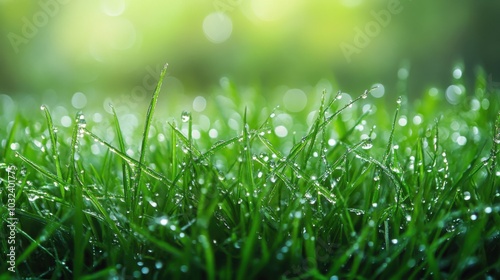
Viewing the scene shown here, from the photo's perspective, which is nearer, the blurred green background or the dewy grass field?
the dewy grass field

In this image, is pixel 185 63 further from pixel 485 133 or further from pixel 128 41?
pixel 485 133

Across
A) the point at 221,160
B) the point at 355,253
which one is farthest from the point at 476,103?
the point at 355,253

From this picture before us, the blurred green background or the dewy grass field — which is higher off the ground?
the blurred green background

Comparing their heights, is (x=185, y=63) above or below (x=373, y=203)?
above

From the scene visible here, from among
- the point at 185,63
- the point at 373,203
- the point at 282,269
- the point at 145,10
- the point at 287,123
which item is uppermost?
the point at 145,10

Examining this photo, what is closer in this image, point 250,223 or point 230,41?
point 250,223

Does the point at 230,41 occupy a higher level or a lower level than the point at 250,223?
higher

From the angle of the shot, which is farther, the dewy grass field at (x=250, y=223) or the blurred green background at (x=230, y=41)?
the blurred green background at (x=230, y=41)

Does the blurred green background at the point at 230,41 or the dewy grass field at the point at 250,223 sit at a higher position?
the blurred green background at the point at 230,41
